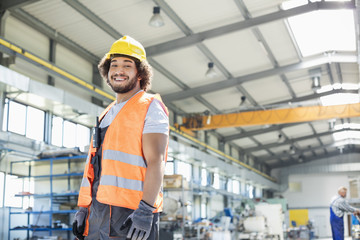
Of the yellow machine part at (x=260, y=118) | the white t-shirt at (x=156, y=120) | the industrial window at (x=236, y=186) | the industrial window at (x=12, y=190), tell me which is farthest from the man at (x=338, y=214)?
the industrial window at (x=236, y=186)

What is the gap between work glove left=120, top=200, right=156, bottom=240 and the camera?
68.0 inches

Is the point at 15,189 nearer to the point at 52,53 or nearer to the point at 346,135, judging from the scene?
the point at 52,53

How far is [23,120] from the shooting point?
11672 mm

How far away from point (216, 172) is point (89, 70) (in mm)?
10168

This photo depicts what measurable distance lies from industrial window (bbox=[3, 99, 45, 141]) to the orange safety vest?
9.72m

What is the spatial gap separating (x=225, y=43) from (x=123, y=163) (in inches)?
509

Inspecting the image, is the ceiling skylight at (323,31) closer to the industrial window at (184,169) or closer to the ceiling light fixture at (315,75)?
the ceiling light fixture at (315,75)

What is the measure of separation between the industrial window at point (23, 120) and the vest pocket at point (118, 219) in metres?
9.87

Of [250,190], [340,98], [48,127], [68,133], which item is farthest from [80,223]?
[250,190]

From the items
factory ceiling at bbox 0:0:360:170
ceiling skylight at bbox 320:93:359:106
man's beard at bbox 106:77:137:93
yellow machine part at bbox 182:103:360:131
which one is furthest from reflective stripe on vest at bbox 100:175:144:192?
ceiling skylight at bbox 320:93:359:106

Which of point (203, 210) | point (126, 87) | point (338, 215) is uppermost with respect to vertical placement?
point (126, 87)

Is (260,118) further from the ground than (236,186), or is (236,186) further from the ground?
(260,118)

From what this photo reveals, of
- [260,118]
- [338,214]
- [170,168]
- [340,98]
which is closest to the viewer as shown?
[338,214]

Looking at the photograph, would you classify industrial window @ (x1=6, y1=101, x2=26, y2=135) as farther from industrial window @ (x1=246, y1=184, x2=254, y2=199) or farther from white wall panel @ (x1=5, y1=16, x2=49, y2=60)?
industrial window @ (x1=246, y1=184, x2=254, y2=199)
